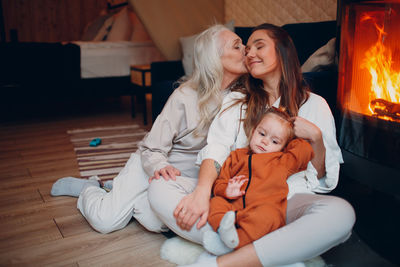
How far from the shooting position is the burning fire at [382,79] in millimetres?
1548

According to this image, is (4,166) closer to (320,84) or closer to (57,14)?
(320,84)

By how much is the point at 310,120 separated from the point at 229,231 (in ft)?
1.92

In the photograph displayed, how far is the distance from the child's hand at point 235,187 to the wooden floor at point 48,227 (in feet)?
1.17

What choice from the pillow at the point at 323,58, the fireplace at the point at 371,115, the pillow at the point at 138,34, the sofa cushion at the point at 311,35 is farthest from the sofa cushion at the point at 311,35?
the pillow at the point at 138,34

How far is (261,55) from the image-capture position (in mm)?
1535

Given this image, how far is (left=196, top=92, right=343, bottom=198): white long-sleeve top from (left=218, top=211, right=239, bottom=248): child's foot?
328 millimetres

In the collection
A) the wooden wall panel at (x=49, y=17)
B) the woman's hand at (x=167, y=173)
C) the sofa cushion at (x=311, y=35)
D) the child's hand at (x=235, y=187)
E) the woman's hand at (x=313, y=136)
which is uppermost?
the wooden wall panel at (x=49, y=17)

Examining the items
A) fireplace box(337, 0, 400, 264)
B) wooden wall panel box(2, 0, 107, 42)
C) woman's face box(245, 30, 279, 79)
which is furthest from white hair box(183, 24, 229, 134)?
wooden wall panel box(2, 0, 107, 42)

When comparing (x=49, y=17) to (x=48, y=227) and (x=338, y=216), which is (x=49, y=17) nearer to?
(x=48, y=227)

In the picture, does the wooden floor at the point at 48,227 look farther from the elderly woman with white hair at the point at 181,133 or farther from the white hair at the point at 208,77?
the white hair at the point at 208,77

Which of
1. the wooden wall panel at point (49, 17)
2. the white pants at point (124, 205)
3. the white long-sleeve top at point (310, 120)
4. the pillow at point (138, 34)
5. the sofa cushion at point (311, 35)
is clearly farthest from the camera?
the wooden wall panel at point (49, 17)

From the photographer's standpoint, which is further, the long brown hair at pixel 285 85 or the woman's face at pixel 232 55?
the woman's face at pixel 232 55

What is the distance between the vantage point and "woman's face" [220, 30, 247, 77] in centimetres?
171

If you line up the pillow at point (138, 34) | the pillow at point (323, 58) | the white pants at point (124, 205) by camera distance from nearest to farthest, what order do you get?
the white pants at point (124, 205) < the pillow at point (323, 58) < the pillow at point (138, 34)
